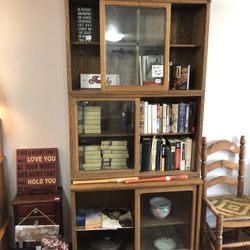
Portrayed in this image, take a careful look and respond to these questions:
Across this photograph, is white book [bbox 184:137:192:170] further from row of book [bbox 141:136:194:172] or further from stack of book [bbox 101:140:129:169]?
stack of book [bbox 101:140:129:169]

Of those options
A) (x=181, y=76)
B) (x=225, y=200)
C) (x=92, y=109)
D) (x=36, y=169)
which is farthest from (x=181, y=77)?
(x=36, y=169)

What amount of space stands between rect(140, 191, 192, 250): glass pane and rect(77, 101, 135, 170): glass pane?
35cm

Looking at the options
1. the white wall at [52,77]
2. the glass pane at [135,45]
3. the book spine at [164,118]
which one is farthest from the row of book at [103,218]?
the glass pane at [135,45]

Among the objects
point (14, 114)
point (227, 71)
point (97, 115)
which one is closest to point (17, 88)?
point (14, 114)

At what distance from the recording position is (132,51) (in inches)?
73.1

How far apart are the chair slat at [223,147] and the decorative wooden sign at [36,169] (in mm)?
1235

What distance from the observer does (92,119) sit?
1.93 m

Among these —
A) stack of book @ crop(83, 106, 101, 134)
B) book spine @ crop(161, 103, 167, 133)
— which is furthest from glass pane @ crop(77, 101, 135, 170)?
book spine @ crop(161, 103, 167, 133)

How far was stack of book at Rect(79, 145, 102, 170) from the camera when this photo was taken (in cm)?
194

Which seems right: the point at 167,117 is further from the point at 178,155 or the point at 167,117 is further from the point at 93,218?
the point at 93,218

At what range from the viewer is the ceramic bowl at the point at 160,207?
2.04 meters

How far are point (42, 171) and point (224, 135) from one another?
59.8 inches

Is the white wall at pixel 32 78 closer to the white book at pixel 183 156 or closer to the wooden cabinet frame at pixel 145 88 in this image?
the wooden cabinet frame at pixel 145 88

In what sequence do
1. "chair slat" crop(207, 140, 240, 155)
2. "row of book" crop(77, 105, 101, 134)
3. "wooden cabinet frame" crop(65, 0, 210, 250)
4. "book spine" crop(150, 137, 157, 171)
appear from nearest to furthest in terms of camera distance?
"wooden cabinet frame" crop(65, 0, 210, 250) < "row of book" crop(77, 105, 101, 134) < "book spine" crop(150, 137, 157, 171) < "chair slat" crop(207, 140, 240, 155)
